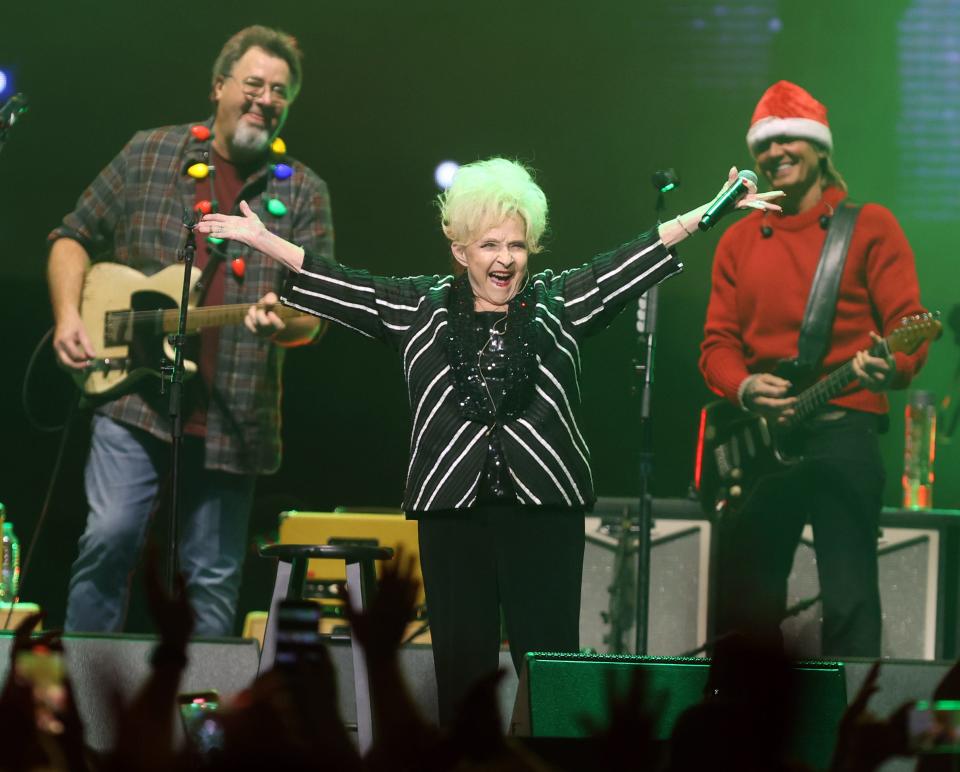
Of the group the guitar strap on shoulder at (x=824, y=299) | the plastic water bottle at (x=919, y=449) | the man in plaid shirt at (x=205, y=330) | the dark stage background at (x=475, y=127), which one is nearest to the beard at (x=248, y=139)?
the man in plaid shirt at (x=205, y=330)

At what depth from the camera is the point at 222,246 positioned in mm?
4840

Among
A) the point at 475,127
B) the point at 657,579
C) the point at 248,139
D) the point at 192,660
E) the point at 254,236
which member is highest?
the point at 475,127

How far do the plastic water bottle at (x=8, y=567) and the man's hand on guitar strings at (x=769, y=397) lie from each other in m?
2.96

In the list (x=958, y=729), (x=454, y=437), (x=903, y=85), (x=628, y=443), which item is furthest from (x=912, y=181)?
(x=958, y=729)

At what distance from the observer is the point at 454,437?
303cm

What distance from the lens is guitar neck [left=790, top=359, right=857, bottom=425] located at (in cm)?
484

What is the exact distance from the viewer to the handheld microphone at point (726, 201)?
3223 millimetres

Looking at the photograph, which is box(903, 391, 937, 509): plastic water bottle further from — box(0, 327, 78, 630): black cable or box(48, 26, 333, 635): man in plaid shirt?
box(0, 327, 78, 630): black cable

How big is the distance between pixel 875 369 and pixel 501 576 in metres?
2.31

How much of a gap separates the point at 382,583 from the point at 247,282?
423 cm

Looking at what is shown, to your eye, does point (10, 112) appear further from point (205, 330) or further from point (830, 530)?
point (830, 530)

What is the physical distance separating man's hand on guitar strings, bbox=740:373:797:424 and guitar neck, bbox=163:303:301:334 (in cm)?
197

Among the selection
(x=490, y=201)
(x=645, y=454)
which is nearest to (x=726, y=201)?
(x=490, y=201)

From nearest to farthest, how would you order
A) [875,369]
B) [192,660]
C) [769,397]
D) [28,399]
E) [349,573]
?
[349,573], [192,660], [875,369], [769,397], [28,399]
